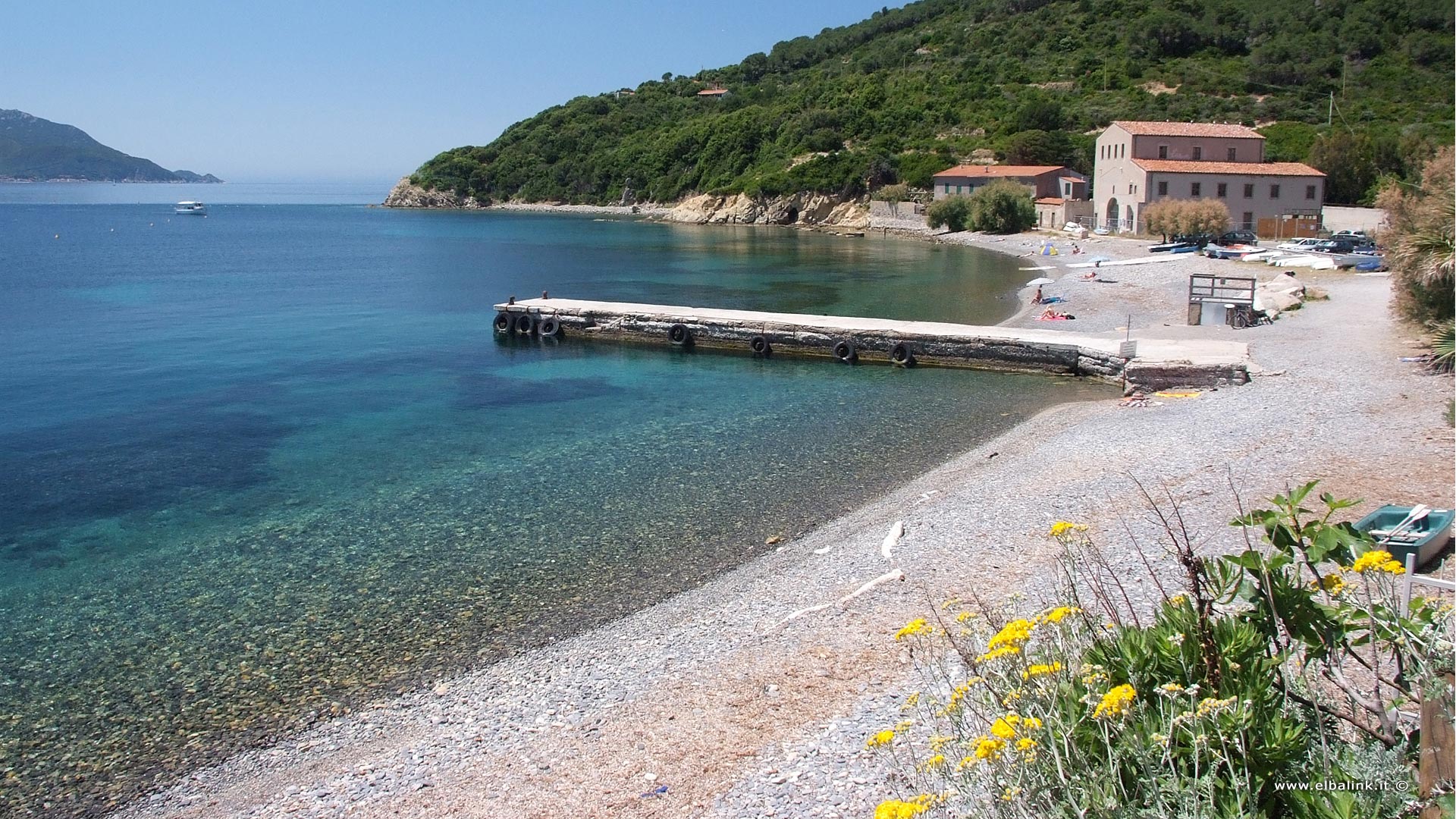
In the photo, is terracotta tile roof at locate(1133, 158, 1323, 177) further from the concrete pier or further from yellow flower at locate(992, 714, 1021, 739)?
yellow flower at locate(992, 714, 1021, 739)

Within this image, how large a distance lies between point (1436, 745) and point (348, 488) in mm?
17174

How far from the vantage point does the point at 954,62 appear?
13750 centimetres

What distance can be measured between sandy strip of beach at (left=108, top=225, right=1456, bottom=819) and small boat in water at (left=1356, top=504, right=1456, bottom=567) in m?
1.44

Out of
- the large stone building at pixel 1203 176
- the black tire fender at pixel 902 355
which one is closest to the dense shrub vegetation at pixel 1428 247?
the black tire fender at pixel 902 355

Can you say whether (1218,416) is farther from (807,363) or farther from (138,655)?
(138,655)

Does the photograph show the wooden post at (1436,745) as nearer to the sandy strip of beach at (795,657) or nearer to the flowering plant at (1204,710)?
the flowering plant at (1204,710)

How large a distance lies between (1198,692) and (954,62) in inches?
5683

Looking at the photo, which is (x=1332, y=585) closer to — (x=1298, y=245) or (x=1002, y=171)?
(x=1298, y=245)

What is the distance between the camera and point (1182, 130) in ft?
233

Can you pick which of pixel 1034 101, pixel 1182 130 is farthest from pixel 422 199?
pixel 1182 130

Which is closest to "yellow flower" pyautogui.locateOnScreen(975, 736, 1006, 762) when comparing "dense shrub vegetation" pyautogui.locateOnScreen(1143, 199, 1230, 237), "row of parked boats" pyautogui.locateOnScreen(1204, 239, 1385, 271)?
"row of parked boats" pyautogui.locateOnScreen(1204, 239, 1385, 271)

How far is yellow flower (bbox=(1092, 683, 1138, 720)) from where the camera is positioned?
4.29 m

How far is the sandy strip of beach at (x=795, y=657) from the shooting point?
8.05m

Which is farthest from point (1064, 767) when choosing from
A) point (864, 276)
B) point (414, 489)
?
point (864, 276)
